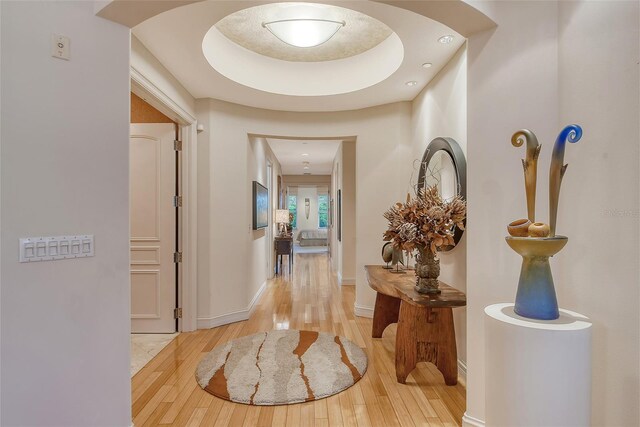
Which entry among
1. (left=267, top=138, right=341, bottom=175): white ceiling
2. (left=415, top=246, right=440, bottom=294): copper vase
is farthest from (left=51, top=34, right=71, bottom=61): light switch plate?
(left=267, top=138, right=341, bottom=175): white ceiling

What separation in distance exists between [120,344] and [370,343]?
2.23 meters

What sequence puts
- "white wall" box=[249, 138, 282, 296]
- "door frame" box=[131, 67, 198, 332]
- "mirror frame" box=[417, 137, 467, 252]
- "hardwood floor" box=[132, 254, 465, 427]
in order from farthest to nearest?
"white wall" box=[249, 138, 282, 296], "door frame" box=[131, 67, 198, 332], "mirror frame" box=[417, 137, 467, 252], "hardwood floor" box=[132, 254, 465, 427]

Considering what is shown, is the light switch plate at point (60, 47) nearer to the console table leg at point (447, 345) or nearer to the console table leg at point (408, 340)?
the console table leg at point (408, 340)

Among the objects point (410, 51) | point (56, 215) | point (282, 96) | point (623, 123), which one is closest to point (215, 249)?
point (282, 96)

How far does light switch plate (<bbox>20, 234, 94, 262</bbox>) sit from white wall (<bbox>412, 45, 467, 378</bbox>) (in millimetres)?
2510

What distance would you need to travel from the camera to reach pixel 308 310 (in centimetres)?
429

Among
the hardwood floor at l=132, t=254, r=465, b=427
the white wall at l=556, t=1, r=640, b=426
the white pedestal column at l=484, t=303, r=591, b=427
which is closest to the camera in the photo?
the white pedestal column at l=484, t=303, r=591, b=427

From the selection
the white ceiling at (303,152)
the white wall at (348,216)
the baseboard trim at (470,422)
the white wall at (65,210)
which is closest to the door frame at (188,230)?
the white wall at (65,210)

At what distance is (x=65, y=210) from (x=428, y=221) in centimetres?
209

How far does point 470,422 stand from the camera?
1800mm

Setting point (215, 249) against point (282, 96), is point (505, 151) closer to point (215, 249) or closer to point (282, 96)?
point (282, 96)

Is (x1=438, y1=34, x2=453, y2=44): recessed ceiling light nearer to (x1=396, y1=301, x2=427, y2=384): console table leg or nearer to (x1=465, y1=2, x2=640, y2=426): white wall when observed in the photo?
(x1=465, y1=2, x2=640, y2=426): white wall

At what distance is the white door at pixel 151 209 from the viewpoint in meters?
3.35

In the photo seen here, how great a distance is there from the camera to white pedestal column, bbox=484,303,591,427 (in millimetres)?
1133
